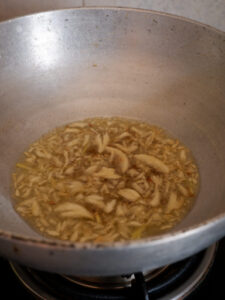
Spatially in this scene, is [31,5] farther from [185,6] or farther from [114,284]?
[114,284]

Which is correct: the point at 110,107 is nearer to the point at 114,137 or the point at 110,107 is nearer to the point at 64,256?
the point at 114,137

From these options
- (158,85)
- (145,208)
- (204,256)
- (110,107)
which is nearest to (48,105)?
(110,107)

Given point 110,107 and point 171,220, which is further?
point 110,107

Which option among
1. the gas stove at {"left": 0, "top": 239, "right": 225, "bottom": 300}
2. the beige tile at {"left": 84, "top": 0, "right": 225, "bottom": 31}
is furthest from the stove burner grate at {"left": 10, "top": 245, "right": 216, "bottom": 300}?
the beige tile at {"left": 84, "top": 0, "right": 225, "bottom": 31}

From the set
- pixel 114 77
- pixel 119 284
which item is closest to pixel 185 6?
pixel 114 77

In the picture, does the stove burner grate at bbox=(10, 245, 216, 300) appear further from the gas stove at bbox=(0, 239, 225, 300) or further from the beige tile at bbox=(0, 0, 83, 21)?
the beige tile at bbox=(0, 0, 83, 21)

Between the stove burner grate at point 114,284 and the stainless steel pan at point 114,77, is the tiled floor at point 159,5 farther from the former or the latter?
the stove burner grate at point 114,284

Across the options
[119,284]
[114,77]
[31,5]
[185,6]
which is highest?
[31,5]
